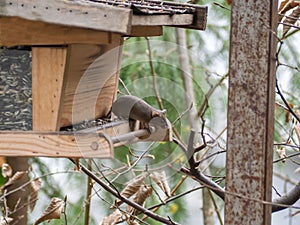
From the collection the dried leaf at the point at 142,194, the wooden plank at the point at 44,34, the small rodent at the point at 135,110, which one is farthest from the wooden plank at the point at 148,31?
the dried leaf at the point at 142,194

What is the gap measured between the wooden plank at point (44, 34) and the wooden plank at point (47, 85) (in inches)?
1.1

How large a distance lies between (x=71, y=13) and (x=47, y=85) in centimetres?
22

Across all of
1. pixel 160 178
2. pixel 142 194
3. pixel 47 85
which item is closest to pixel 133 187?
pixel 142 194

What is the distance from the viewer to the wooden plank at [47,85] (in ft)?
4.53

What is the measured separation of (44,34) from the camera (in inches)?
53.4

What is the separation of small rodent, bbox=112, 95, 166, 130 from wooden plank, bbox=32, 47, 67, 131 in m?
0.27

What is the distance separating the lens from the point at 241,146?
3.57 ft

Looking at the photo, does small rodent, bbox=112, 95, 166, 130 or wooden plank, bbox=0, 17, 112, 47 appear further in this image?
small rodent, bbox=112, 95, 166, 130

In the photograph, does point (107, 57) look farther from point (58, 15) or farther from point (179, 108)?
point (58, 15)

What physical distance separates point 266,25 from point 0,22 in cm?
59

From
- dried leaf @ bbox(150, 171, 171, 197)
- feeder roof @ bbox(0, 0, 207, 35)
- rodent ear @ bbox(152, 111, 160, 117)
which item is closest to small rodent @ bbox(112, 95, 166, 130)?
rodent ear @ bbox(152, 111, 160, 117)

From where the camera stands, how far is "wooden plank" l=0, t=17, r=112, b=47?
1342 mm

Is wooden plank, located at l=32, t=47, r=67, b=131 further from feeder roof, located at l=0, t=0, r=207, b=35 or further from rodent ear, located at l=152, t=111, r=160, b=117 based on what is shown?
rodent ear, located at l=152, t=111, r=160, b=117

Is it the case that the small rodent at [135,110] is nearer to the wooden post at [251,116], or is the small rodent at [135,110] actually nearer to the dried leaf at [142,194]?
the dried leaf at [142,194]
